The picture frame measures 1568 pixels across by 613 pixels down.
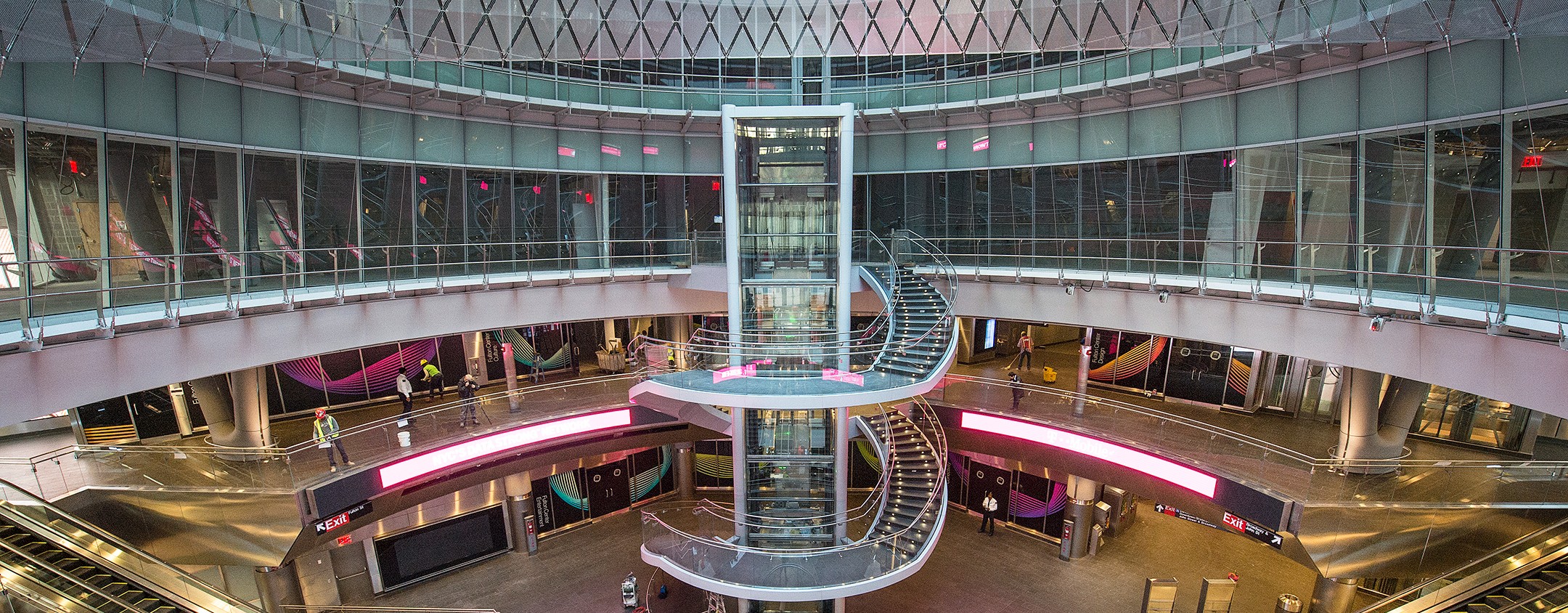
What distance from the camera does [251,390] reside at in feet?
53.5

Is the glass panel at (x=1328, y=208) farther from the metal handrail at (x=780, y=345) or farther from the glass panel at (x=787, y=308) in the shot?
the glass panel at (x=787, y=308)

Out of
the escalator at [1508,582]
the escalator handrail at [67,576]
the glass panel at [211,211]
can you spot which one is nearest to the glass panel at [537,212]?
the glass panel at [211,211]

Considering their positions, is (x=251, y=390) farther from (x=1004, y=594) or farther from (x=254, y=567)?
(x=1004, y=594)

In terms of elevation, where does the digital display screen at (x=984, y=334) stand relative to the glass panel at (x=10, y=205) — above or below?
below

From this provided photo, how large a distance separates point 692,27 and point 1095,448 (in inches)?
632

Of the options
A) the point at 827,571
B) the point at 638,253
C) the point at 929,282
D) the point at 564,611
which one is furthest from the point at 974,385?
the point at 564,611

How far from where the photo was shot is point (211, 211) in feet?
51.9

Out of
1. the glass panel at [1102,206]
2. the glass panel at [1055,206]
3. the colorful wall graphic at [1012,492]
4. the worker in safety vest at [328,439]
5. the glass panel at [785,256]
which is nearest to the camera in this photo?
the worker in safety vest at [328,439]

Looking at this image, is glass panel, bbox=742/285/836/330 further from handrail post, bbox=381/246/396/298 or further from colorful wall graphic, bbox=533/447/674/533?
handrail post, bbox=381/246/396/298

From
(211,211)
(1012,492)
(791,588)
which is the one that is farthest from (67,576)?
(1012,492)

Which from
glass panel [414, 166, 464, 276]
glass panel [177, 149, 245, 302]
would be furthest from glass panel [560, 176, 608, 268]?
glass panel [177, 149, 245, 302]

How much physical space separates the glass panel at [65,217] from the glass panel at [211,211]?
5.31 ft

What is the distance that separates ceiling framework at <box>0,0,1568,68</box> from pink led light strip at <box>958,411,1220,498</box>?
879 centimetres

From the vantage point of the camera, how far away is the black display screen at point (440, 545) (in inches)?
815
